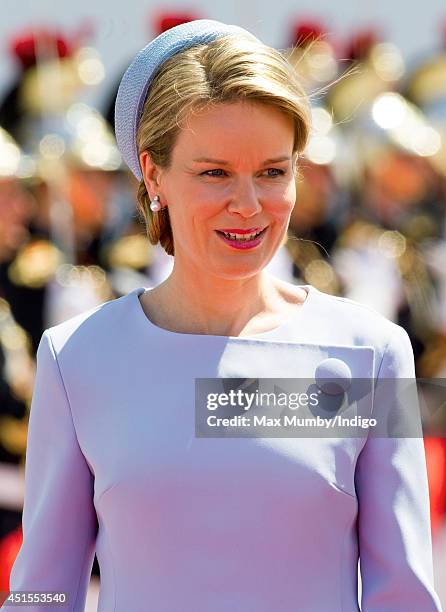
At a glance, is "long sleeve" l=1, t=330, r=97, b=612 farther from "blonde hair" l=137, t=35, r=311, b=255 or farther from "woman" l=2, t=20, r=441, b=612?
"blonde hair" l=137, t=35, r=311, b=255

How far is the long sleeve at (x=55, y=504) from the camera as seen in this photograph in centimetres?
178

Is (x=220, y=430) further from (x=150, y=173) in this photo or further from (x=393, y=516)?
(x=150, y=173)

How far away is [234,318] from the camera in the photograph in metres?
1.85

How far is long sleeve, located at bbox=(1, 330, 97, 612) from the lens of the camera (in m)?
1.78

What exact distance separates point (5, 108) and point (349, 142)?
131cm

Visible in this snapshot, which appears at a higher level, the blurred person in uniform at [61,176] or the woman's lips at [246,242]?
the woman's lips at [246,242]

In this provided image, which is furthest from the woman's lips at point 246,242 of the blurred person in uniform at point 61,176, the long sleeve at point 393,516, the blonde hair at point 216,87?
the blurred person in uniform at point 61,176

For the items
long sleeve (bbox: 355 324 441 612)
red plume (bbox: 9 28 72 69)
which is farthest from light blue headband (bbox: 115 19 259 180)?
red plume (bbox: 9 28 72 69)

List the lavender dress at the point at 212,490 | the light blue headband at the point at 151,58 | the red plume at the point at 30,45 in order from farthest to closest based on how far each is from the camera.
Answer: the red plume at the point at 30,45, the light blue headband at the point at 151,58, the lavender dress at the point at 212,490

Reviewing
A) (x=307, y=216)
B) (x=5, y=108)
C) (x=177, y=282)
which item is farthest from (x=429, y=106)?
(x=177, y=282)

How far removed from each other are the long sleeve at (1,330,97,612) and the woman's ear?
28 centimetres

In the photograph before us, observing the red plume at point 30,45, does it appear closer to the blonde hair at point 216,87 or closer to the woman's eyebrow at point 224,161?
the blonde hair at point 216,87

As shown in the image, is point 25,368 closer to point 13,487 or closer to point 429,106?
point 13,487

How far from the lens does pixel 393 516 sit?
1706mm
